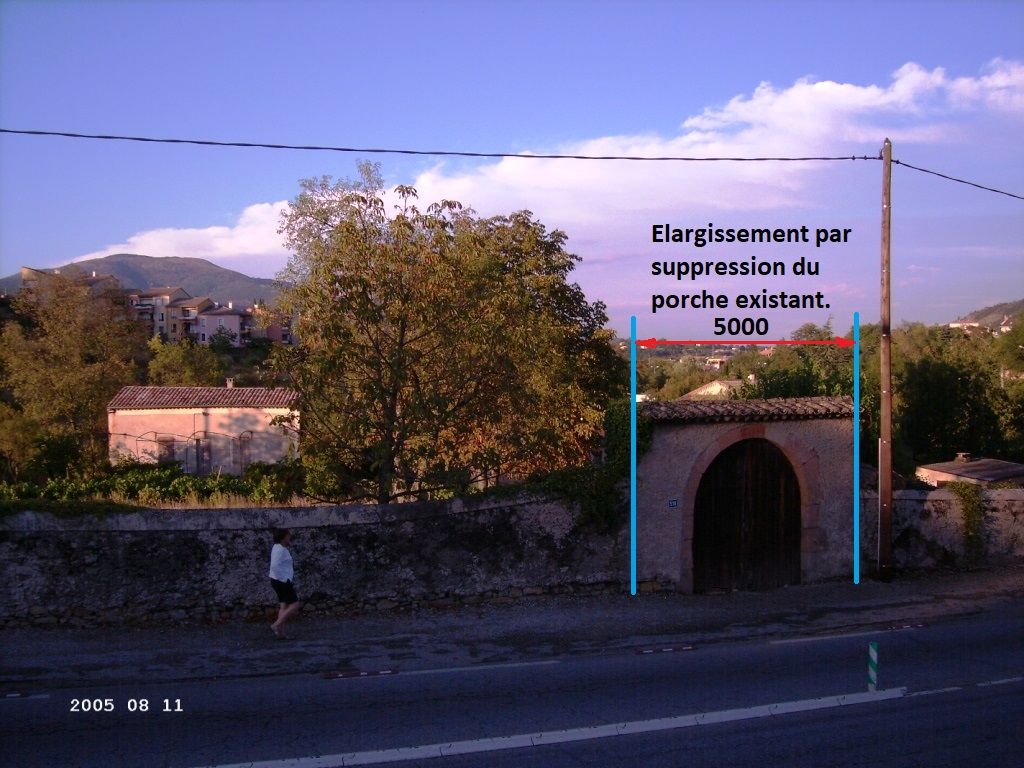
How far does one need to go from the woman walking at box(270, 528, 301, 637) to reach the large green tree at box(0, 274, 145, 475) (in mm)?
26070

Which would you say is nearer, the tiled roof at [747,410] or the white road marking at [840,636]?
the white road marking at [840,636]

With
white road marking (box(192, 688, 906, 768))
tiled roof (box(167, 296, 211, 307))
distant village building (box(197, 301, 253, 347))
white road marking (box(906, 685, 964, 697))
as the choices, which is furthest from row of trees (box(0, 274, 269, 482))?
tiled roof (box(167, 296, 211, 307))

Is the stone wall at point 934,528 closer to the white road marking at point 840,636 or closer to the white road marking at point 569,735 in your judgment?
the white road marking at point 840,636

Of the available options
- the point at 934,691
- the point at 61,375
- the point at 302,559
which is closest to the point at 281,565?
the point at 302,559

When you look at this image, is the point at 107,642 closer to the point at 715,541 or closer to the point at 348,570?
the point at 348,570

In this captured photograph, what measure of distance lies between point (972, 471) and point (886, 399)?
13755mm

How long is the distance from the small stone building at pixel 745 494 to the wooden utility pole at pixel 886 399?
18.2 inches

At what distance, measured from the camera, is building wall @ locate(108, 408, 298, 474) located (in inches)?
1485

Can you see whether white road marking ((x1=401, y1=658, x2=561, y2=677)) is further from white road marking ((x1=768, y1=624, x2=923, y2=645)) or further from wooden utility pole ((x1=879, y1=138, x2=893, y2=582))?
wooden utility pole ((x1=879, y1=138, x2=893, y2=582))

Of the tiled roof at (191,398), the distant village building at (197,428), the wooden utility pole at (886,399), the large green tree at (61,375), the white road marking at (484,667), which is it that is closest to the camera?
the white road marking at (484,667)

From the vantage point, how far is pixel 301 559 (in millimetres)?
10031

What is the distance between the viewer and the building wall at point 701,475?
11.4 m
